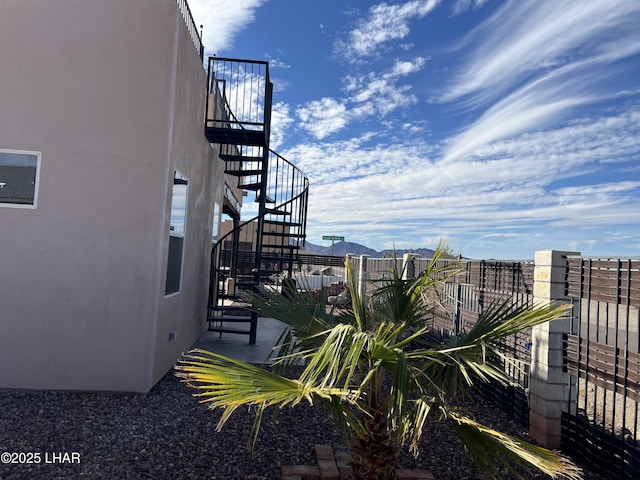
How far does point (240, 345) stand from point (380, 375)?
455 centimetres

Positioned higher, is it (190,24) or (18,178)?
(190,24)

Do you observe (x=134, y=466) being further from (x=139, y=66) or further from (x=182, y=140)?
(x=139, y=66)

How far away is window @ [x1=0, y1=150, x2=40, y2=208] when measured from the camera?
4.15m

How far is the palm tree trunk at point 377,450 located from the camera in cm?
218

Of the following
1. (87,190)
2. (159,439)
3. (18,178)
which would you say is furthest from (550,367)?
(18,178)

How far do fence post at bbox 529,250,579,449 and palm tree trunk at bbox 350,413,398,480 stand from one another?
2054mm

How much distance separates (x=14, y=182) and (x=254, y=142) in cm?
314

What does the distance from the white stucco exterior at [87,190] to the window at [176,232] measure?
38cm

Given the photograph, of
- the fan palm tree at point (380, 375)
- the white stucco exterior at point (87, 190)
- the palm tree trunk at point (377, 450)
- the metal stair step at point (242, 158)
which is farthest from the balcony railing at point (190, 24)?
the palm tree trunk at point (377, 450)

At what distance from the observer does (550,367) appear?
3.60 metres

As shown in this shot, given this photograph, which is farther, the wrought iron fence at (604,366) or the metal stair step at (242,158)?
the metal stair step at (242,158)

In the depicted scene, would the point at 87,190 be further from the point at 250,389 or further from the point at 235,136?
the point at 250,389

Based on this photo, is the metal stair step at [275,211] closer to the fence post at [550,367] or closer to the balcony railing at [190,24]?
the balcony railing at [190,24]

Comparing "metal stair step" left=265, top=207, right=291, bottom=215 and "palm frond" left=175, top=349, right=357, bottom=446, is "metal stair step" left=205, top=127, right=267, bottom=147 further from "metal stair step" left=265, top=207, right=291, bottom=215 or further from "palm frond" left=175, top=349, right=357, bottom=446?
"palm frond" left=175, top=349, right=357, bottom=446
